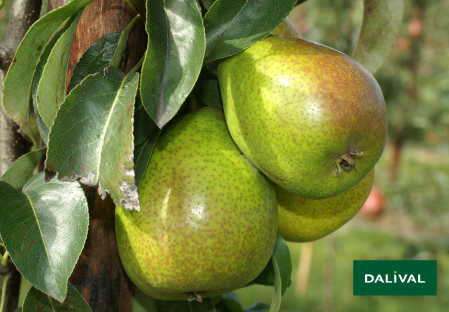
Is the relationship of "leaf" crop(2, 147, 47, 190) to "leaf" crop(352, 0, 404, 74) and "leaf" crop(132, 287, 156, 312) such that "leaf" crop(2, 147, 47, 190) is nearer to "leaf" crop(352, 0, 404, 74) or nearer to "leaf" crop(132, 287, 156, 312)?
"leaf" crop(132, 287, 156, 312)

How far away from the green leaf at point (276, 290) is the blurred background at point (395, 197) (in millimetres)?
1949

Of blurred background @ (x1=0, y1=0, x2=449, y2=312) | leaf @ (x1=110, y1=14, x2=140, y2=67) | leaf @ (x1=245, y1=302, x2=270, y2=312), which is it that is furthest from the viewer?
blurred background @ (x1=0, y1=0, x2=449, y2=312)

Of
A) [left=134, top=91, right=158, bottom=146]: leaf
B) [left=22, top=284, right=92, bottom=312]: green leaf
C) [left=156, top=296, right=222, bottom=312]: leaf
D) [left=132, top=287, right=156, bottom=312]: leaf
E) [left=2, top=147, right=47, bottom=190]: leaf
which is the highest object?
[left=134, top=91, right=158, bottom=146]: leaf

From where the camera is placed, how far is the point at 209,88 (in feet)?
2.45

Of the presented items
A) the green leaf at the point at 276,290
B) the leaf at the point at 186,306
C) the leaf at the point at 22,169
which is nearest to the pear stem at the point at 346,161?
the green leaf at the point at 276,290

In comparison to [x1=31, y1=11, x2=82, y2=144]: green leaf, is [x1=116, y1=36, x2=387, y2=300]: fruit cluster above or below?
below

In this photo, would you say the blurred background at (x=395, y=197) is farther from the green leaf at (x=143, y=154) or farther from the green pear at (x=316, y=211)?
the green leaf at (x=143, y=154)

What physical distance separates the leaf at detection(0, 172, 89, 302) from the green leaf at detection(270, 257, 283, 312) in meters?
0.34

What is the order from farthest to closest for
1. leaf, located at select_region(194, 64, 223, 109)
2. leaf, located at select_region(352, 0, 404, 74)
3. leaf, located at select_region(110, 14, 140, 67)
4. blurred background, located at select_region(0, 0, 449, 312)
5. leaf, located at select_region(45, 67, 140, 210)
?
blurred background, located at select_region(0, 0, 449, 312), leaf, located at select_region(352, 0, 404, 74), leaf, located at select_region(194, 64, 223, 109), leaf, located at select_region(110, 14, 140, 67), leaf, located at select_region(45, 67, 140, 210)

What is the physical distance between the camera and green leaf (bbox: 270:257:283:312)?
715mm

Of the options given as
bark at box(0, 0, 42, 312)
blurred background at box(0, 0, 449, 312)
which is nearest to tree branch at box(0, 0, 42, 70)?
bark at box(0, 0, 42, 312)

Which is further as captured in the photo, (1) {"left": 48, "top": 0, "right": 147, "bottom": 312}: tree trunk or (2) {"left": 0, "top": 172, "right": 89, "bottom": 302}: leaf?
(1) {"left": 48, "top": 0, "right": 147, "bottom": 312}: tree trunk

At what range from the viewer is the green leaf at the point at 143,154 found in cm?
61

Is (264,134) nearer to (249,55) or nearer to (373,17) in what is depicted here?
(249,55)
